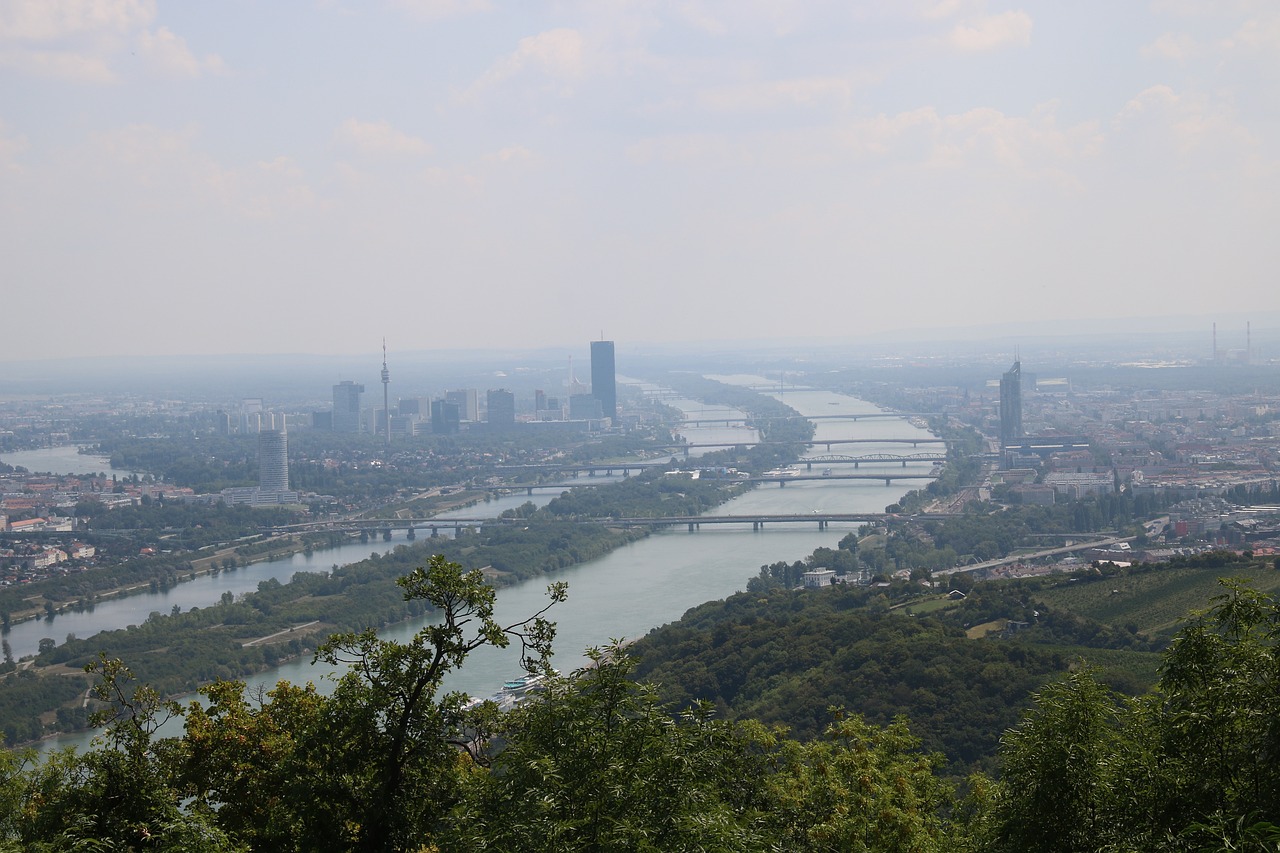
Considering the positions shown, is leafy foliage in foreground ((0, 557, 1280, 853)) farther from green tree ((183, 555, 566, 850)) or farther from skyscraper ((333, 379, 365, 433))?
skyscraper ((333, 379, 365, 433))

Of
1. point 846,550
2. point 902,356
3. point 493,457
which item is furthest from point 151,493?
point 902,356

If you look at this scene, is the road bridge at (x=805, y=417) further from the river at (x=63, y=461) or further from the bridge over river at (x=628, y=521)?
the river at (x=63, y=461)

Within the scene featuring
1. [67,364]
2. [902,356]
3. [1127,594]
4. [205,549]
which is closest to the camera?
[1127,594]

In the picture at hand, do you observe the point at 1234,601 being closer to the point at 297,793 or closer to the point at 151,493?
the point at 297,793

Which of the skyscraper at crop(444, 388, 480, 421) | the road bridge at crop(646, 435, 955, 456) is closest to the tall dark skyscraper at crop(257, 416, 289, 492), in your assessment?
the road bridge at crop(646, 435, 955, 456)

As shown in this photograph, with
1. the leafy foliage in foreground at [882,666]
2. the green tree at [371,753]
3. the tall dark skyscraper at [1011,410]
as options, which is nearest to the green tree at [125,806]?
the green tree at [371,753]

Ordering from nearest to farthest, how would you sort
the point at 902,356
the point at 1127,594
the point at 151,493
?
the point at 1127,594 → the point at 151,493 → the point at 902,356

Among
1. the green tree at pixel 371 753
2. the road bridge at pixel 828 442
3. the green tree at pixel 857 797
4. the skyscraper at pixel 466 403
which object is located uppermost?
the green tree at pixel 371 753
